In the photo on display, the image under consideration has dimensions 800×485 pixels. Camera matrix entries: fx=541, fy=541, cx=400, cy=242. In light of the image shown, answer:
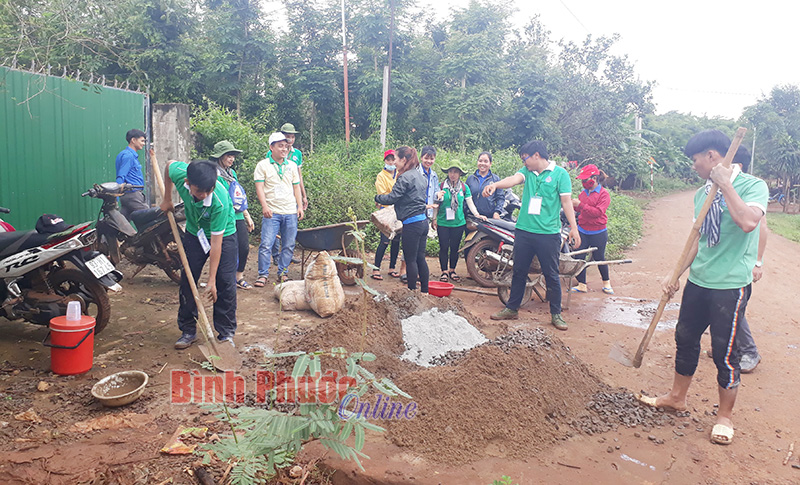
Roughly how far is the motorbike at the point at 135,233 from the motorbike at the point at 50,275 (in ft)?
3.52

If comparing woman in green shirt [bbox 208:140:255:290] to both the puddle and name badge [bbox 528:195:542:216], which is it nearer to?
name badge [bbox 528:195:542:216]

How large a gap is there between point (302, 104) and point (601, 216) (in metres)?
13.4

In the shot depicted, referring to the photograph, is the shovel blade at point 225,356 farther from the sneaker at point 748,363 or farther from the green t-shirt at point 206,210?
the sneaker at point 748,363

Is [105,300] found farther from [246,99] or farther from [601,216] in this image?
[246,99]

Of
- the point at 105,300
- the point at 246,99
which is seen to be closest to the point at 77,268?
the point at 105,300

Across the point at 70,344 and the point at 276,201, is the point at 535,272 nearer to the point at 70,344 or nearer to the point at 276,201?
the point at 276,201

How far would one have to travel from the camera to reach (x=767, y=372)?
14.9 ft

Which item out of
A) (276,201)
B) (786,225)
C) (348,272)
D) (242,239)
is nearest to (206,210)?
(242,239)

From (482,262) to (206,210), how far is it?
408cm

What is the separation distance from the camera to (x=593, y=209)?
269 inches

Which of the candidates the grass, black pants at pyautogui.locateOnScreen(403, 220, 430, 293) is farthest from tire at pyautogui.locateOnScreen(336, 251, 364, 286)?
the grass

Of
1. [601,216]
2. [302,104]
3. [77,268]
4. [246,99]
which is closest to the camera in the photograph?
[77,268]

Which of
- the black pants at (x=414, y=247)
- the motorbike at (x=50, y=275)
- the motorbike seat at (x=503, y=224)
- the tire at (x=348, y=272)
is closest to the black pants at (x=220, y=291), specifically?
the motorbike at (x=50, y=275)

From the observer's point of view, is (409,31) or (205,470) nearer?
(205,470)
